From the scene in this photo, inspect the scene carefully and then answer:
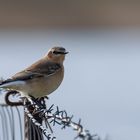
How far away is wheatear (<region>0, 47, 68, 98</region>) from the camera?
6.07 m

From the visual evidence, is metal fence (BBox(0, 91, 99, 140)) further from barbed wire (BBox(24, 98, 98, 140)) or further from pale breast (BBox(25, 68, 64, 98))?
pale breast (BBox(25, 68, 64, 98))

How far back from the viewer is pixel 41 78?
6.43 meters

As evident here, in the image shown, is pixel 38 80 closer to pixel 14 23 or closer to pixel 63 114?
pixel 63 114

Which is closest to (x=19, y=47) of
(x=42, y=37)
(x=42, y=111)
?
(x=42, y=37)

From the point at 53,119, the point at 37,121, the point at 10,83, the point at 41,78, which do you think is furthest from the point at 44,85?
the point at 53,119

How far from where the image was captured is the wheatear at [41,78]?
607cm

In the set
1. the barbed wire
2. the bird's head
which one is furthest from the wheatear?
the barbed wire

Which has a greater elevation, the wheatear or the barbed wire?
the wheatear

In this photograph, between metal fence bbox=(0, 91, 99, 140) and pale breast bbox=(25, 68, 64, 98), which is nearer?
metal fence bbox=(0, 91, 99, 140)

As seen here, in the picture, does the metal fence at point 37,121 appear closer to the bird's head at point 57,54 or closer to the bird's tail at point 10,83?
the bird's tail at point 10,83

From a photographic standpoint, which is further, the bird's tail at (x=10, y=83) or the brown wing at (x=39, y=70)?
the brown wing at (x=39, y=70)

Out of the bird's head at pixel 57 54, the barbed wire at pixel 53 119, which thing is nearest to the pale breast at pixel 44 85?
the bird's head at pixel 57 54

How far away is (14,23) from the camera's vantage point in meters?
17.3

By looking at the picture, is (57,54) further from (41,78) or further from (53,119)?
(53,119)
